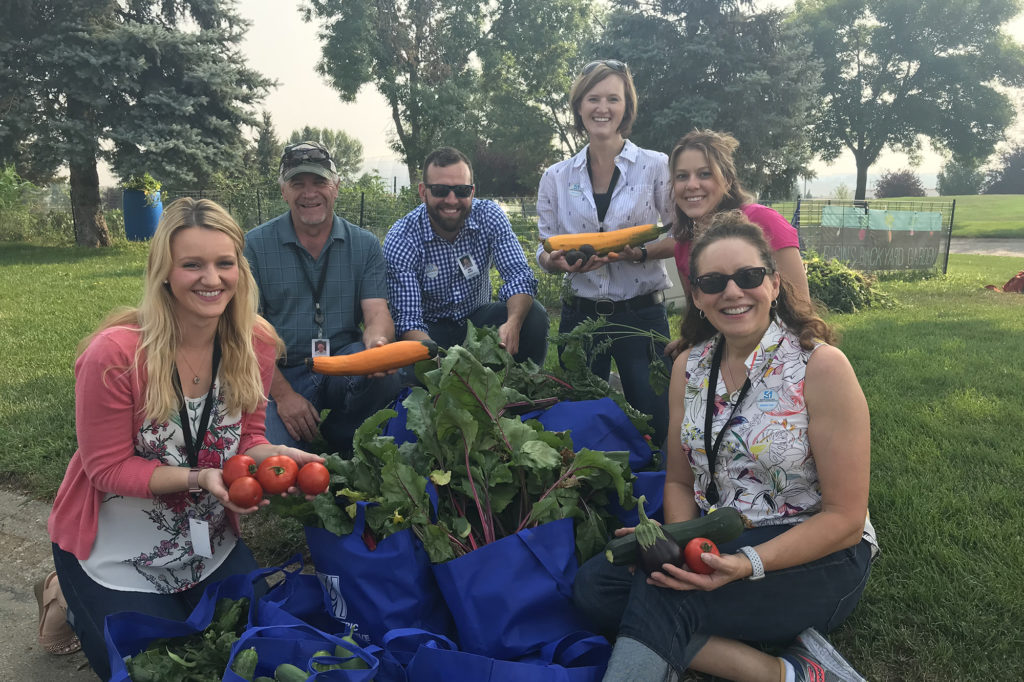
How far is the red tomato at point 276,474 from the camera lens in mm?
2539

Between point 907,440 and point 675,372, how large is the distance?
2.76 metres

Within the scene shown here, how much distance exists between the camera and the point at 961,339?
8.06 metres

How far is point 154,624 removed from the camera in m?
2.42

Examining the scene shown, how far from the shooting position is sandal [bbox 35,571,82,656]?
2.86 meters

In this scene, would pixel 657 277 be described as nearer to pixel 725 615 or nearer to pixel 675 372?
pixel 675 372

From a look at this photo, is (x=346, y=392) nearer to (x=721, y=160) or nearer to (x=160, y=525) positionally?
(x=160, y=525)

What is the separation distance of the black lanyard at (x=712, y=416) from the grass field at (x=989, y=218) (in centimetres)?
2735

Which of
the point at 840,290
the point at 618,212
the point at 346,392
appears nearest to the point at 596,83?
the point at 618,212

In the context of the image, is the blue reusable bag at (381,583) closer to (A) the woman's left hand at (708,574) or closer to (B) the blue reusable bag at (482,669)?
(B) the blue reusable bag at (482,669)

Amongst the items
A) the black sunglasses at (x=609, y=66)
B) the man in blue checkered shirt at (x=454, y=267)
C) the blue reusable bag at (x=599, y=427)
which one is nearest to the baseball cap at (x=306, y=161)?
the man in blue checkered shirt at (x=454, y=267)

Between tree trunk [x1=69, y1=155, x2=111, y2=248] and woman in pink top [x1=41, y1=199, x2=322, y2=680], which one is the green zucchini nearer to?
woman in pink top [x1=41, y1=199, x2=322, y2=680]

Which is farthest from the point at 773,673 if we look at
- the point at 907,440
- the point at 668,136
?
the point at 668,136

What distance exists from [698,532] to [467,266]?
2.86 m

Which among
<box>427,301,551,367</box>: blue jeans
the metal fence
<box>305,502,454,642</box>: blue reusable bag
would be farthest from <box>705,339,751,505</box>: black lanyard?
the metal fence
